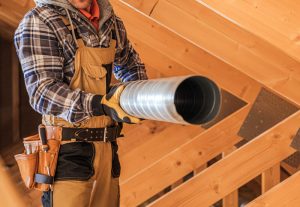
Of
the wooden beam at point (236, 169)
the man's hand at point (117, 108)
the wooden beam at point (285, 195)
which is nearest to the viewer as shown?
the man's hand at point (117, 108)

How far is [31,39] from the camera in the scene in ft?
4.81

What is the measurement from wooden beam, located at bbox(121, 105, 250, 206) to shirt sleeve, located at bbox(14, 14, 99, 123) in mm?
1504

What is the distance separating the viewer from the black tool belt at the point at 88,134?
1553 millimetres

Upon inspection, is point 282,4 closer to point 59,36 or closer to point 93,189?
point 59,36

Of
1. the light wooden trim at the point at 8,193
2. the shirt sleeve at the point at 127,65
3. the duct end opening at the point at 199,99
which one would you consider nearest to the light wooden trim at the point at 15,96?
the shirt sleeve at the point at 127,65

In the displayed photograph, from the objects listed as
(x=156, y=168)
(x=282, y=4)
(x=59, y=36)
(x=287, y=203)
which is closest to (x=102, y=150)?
(x=59, y=36)

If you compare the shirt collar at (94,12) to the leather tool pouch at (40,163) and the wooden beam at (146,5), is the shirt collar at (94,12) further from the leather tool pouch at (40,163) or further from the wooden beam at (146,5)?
the wooden beam at (146,5)

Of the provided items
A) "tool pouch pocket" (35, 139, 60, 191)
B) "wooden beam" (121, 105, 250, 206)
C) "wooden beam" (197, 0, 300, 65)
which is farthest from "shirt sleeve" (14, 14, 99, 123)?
"wooden beam" (121, 105, 250, 206)

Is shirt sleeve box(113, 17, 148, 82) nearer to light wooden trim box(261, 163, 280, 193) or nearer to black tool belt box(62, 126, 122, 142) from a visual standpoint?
black tool belt box(62, 126, 122, 142)

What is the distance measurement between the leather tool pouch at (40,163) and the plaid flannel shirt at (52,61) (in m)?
0.14

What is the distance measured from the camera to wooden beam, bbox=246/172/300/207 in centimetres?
201

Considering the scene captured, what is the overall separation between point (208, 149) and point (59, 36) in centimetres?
181

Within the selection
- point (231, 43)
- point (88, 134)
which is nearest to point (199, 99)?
point (88, 134)

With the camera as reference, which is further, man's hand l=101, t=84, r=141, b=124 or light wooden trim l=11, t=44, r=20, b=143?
light wooden trim l=11, t=44, r=20, b=143
